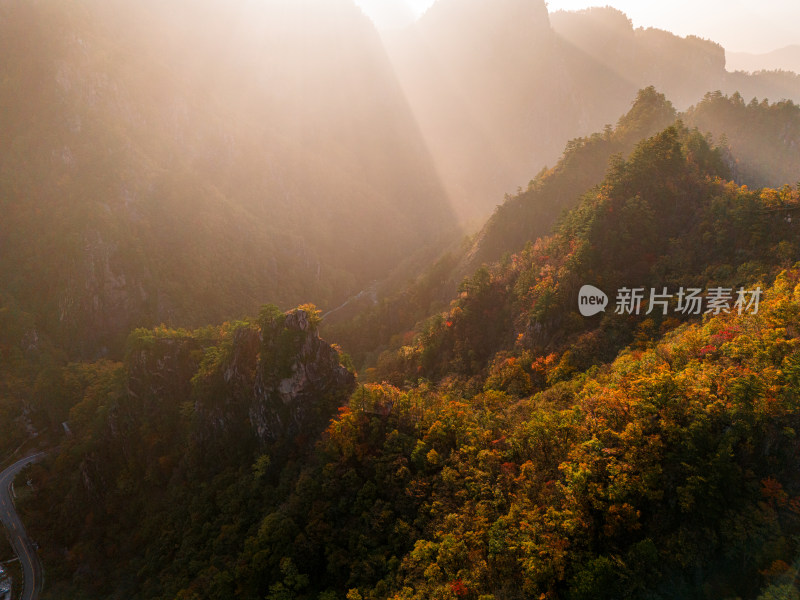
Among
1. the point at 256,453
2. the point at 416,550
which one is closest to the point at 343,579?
the point at 416,550

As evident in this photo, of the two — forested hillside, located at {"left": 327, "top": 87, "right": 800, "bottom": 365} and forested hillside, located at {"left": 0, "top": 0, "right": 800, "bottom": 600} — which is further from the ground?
forested hillside, located at {"left": 327, "top": 87, "right": 800, "bottom": 365}

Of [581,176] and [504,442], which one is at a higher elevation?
[581,176]

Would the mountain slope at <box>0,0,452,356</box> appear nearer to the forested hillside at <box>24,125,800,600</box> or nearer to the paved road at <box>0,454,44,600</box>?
the paved road at <box>0,454,44,600</box>

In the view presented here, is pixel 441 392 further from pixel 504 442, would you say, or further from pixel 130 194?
pixel 130 194

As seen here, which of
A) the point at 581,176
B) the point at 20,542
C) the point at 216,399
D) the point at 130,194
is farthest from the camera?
the point at 130,194

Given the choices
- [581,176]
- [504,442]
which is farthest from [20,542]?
[581,176]

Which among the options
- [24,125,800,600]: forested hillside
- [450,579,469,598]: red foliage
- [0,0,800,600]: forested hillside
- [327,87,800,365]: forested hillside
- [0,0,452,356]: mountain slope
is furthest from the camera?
[0,0,452,356]: mountain slope

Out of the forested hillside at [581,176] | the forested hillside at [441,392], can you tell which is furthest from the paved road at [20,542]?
the forested hillside at [581,176]

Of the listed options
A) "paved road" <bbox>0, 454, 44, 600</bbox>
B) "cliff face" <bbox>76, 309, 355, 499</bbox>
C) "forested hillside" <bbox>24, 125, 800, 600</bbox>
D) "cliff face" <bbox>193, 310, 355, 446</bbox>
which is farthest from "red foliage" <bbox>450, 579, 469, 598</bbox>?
"paved road" <bbox>0, 454, 44, 600</bbox>

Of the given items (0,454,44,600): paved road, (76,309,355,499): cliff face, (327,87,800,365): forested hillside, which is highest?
(327,87,800,365): forested hillside

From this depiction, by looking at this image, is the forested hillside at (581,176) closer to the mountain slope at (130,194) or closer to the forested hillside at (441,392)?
the forested hillside at (441,392)
